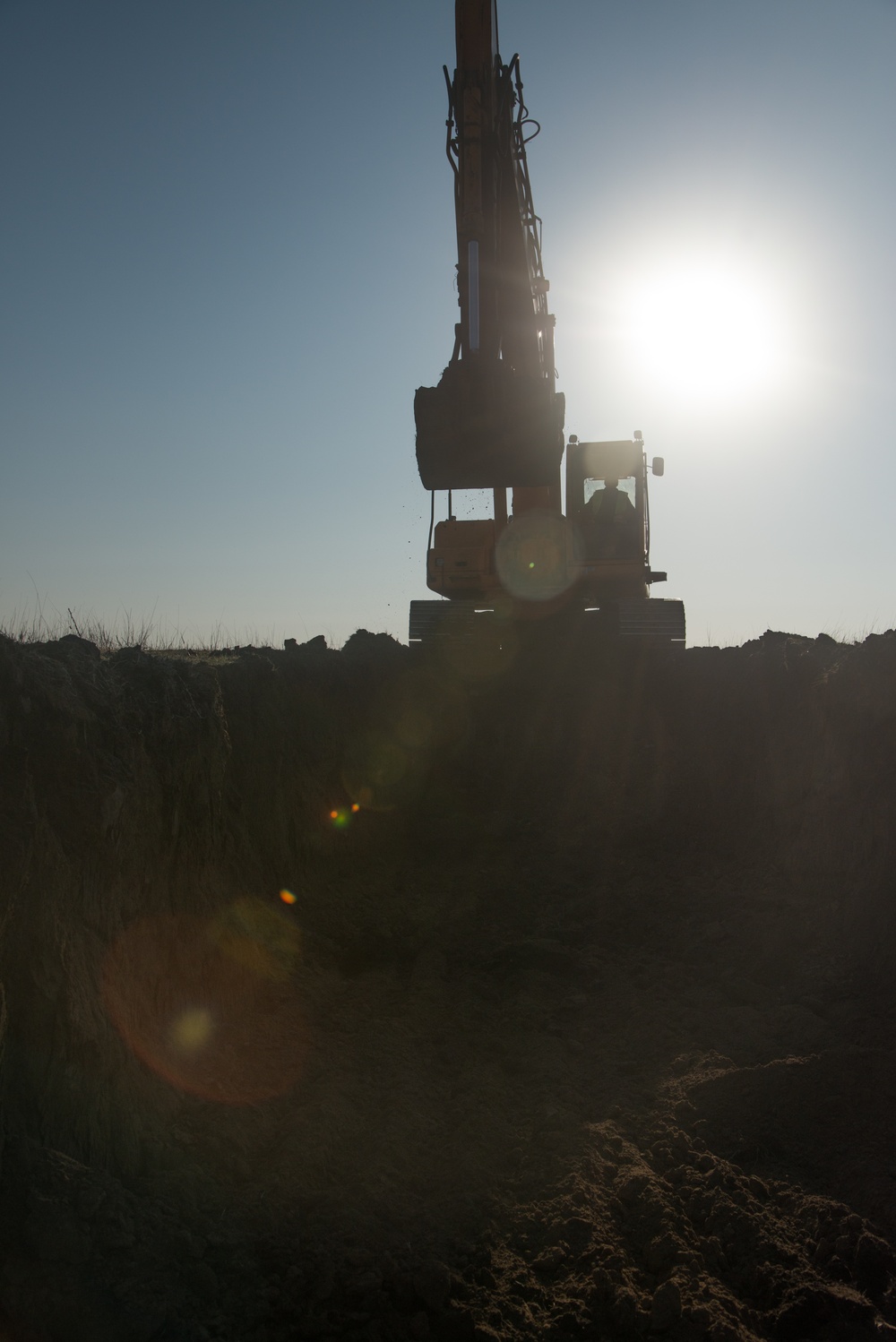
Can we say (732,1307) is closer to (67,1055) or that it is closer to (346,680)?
(67,1055)

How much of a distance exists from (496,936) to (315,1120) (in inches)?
99.2

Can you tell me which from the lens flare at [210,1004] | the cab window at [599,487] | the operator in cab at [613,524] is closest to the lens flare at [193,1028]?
the lens flare at [210,1004]

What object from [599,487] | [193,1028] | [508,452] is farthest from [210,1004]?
[599,487]

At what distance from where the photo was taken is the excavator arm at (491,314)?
841cm

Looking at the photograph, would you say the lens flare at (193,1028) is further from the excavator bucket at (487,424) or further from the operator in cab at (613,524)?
the operator in cab at (613,524)

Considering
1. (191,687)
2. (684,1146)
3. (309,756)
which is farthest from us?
(309,756)

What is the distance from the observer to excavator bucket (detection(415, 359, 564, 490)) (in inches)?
330

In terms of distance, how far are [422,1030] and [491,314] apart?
275 inches

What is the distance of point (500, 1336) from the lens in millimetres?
3090

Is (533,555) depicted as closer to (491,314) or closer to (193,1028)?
(491,314)

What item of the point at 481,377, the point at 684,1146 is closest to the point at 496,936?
the point at 684,1146

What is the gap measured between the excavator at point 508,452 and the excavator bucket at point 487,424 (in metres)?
0.01

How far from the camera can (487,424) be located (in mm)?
8375

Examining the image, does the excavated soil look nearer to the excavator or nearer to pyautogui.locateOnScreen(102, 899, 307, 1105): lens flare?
pyautogui.locateOnScreen(102, 899, 307, 1105): lens flare
